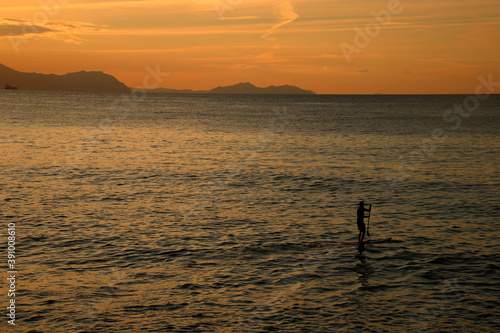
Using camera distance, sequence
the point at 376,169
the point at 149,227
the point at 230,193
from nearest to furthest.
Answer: the point at 149,227 < the point at 230,193 < the point at 376,169

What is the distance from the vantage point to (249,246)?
27844 mm

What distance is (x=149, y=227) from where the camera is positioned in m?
31.7

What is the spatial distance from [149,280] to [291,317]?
7.16 meters

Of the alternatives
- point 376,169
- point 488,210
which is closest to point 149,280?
point 488,210

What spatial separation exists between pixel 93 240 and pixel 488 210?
2811 cm

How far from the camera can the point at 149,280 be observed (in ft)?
74.5

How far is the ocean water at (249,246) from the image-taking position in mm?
19547

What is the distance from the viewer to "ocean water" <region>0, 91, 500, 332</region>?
19547mm

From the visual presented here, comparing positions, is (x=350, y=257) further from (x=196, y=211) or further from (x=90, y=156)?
(x=90, y=156)

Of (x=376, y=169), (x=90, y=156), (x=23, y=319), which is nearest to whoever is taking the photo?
(x=23, y=319)

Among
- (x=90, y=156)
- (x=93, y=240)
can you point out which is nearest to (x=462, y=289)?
(x=93, y=240)

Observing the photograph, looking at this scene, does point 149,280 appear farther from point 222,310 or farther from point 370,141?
Answer: point 370,141

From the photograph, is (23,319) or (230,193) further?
(230,193)

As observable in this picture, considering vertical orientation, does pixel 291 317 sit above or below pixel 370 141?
below
